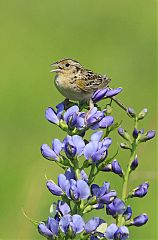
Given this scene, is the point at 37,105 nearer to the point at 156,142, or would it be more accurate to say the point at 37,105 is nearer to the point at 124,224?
the point at 156,142

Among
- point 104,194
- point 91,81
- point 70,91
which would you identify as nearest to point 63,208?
point 104,194

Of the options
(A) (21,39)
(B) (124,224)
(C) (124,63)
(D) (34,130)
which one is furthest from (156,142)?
(B) (124,224)

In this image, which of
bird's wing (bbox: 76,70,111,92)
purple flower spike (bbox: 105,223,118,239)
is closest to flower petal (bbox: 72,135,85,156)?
purple flower spike (bbox: 105,223,118,239)

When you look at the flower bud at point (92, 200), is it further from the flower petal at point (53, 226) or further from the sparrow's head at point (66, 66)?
the sparrow's head at point (66, 66)

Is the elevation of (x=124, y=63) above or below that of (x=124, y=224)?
above

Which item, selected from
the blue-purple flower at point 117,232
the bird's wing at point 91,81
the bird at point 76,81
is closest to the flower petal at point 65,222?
the blue-purple flower at point 117,232

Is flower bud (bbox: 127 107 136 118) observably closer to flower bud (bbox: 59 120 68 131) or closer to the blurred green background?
flower bud (bbox: 59 120 68 131)
